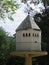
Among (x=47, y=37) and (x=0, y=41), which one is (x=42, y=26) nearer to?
(x=47, y=37)

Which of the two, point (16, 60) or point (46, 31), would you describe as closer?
point (16, 60)

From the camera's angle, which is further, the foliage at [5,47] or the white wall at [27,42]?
the foliage at [5,47]

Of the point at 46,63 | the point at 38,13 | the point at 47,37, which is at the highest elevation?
the point at 38,13

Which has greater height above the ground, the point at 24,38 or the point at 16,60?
the point at 24,38

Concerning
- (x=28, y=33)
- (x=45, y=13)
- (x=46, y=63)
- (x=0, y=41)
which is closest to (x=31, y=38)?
(x=28, y=33)

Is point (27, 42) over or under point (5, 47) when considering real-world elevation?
over

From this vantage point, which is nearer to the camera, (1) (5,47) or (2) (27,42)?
(2) (27,42)

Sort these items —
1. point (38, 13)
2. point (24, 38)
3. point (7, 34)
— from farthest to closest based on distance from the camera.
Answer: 1. point (38, 13)
2. point (7, 34)
3. point (24, 38)

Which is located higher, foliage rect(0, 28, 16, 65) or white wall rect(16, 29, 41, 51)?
white wall rect(16, 29, 41, 51)

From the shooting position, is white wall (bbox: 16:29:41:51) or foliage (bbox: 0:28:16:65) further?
foliage (bbox: 0:28:16:65)

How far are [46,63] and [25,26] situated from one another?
10543 mm

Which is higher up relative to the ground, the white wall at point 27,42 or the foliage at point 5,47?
the white wall at point 27,42

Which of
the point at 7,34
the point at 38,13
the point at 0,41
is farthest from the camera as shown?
the point at 38,13

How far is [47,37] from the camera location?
80.5 feet
